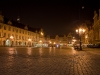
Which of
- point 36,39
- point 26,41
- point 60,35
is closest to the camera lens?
point 26,41

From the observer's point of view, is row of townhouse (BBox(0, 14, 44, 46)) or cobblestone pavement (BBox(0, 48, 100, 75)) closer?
cobblestone pavement (BBox(0, 48, 100, 75))

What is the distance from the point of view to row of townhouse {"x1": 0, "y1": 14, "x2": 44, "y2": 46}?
74812 millimetres

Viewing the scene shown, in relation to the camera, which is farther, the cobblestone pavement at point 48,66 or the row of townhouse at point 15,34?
the row of townhouse at point 15,34

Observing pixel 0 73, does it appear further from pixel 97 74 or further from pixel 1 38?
pixel 1 38

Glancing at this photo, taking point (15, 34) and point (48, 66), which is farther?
point (15, 34)

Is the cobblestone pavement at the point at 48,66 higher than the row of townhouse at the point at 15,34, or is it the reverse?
the row of townhouse at the point at 15,34

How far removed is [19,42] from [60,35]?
8528cm

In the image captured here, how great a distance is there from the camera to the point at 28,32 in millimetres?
101125

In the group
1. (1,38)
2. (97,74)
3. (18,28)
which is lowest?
(97,74)

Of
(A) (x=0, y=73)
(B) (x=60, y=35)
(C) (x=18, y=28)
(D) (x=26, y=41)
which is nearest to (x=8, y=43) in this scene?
(C) (x=18, y=28)

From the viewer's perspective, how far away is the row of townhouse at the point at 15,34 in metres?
74.8

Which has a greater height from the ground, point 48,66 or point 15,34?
point 15,34

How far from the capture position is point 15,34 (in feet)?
281

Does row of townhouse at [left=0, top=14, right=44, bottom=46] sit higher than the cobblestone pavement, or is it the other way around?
row of townhouse at [left=0, top=14, right=44, bottom=46]
